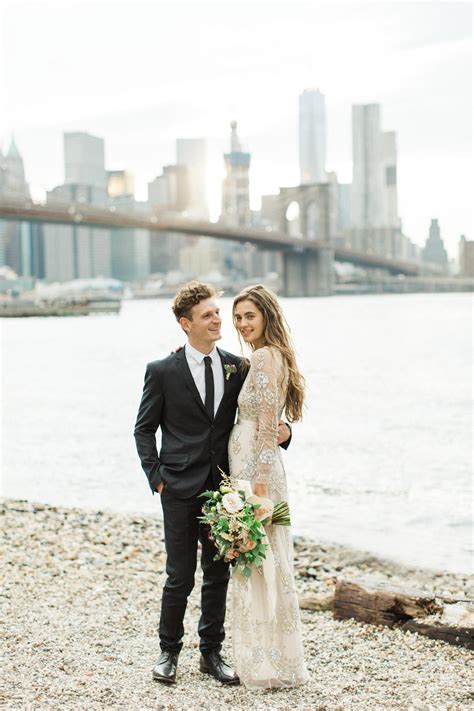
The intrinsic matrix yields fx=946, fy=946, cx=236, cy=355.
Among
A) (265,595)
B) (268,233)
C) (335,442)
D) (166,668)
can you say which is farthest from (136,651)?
(268,233)

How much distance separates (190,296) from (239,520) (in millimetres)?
698

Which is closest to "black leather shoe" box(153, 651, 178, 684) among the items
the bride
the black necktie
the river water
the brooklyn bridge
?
the bride

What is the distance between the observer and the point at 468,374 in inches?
959

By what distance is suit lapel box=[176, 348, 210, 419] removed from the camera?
2938 millimetres

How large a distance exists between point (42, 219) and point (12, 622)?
38.1 meters

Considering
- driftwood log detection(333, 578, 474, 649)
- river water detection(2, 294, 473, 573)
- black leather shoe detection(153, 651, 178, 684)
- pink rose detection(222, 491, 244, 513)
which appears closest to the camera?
pink rose detection(222, 491, 244, 513)

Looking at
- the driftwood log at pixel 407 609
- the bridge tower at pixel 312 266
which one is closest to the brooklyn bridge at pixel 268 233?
the bridge tower at pixel 312 266

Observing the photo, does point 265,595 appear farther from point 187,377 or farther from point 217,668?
point 187,377

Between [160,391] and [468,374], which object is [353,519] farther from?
[468,374]

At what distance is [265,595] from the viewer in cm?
293

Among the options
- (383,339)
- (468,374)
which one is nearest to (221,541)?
(468,374)

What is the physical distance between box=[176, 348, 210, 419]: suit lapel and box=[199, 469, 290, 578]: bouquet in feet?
0.77

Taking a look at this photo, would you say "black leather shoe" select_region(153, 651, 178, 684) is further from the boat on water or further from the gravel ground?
the boat on water

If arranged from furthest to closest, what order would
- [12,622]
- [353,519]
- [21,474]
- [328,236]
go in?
1. [328,236]
2. [21,474]
3. [353,519]
4. [12,622]
